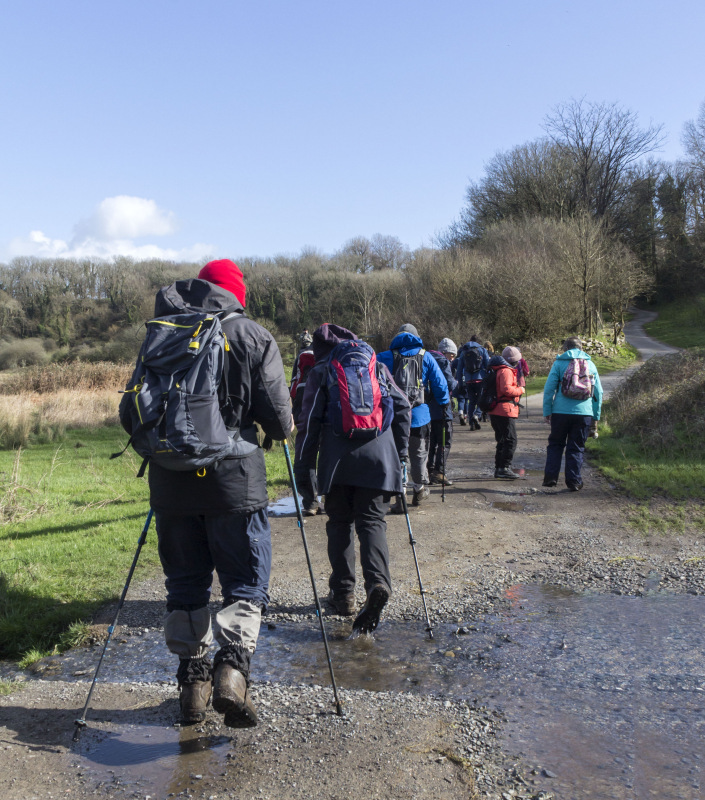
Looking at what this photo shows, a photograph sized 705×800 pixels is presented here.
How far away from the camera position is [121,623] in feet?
15.9

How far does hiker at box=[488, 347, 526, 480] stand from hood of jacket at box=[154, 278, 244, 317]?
6.74 m

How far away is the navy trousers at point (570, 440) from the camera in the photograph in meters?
8.93

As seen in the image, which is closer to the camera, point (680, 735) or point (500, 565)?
point (680, 735)

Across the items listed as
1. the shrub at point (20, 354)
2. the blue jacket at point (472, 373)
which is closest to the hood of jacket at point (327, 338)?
the blue jacket at point (472, 373)

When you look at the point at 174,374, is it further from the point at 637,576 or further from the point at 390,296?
the point at 390,296

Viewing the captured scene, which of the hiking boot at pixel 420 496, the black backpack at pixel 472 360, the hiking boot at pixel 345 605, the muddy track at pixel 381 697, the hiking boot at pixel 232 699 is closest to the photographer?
the muddy track at pixel 381 697

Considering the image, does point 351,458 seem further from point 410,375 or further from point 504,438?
point 504,438

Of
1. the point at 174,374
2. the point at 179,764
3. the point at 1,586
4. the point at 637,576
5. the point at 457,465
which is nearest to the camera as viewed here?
the point at 179,764

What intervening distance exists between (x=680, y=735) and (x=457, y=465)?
8.22 meters

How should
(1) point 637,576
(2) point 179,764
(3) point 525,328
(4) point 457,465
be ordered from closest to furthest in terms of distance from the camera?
(2) point 179,764 → (1) point 637,576 → (4) point 457,465 → (3) point 525,328

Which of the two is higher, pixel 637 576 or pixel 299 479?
pixel 299 479

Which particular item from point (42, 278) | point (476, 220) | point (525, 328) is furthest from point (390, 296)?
point (42, 278)

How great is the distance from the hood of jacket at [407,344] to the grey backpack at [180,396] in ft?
15.4

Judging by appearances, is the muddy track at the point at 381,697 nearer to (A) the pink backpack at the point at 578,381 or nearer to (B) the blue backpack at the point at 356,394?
(B) the blue backpack at the point at 356,394
